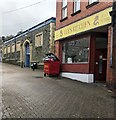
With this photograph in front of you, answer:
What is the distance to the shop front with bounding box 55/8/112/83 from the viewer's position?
42.9ft

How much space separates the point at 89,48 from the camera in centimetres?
1385

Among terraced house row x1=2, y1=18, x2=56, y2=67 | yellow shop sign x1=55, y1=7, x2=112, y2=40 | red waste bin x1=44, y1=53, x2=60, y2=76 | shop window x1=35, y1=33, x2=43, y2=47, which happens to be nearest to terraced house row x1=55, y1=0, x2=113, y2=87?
yellow shop sign x1=55, y1=7, x2=112, y2=40

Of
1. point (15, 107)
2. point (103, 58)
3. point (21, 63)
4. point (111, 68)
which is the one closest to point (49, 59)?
point (103, 58)

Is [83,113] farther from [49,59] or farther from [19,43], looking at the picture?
[19,43]

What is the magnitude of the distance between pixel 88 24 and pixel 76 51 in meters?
2.93

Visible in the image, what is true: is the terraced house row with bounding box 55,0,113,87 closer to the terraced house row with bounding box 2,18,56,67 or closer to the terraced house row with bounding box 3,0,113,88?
the terraced house row with bounding box 3,0,113,88

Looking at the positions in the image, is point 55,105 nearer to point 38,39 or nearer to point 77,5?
point 77,5

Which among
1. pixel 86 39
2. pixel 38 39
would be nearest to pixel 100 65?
pixel 86 39

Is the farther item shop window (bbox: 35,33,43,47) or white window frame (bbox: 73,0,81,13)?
shop window (bbox: 35,33,43,47)

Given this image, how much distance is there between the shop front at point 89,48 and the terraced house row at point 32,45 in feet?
22.5

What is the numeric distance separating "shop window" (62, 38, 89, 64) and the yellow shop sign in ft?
2.29

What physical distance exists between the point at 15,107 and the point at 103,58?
8.36 meters

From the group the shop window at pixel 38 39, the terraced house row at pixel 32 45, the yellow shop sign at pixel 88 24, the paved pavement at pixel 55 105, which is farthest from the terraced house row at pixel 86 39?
the shop window at pixel 38 39

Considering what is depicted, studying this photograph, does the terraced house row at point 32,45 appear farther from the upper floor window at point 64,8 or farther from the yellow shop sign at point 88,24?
the yellow shop sign at point 88,24
